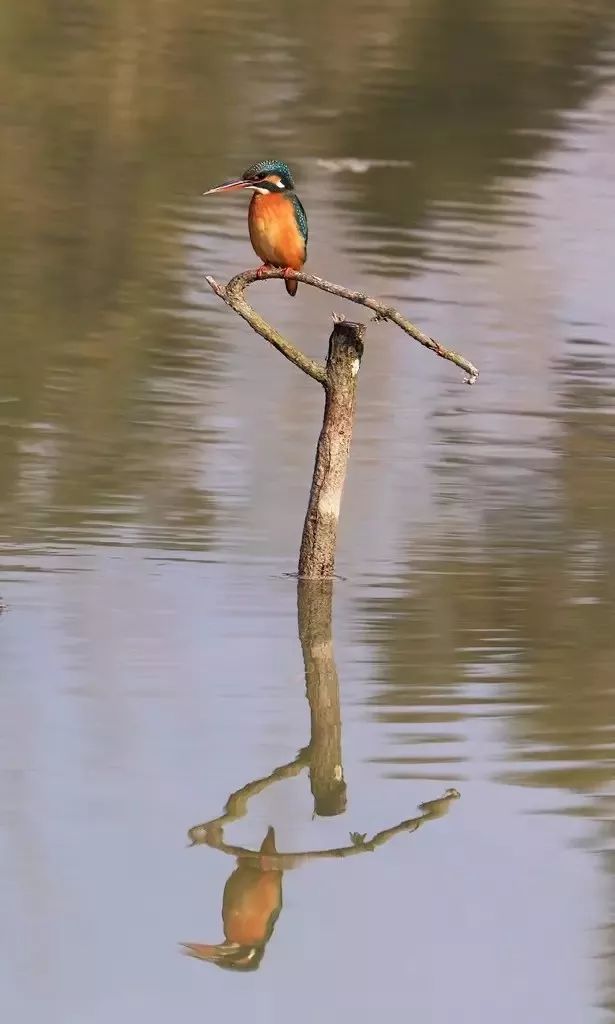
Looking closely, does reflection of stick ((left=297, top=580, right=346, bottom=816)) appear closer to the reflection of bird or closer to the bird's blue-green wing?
the reflection of bird

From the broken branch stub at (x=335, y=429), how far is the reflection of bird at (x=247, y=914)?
301 cm

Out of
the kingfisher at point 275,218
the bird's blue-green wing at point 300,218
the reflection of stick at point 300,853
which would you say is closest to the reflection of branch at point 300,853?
the reflection of stick at point 300,853

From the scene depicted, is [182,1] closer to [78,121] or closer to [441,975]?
[78,121]

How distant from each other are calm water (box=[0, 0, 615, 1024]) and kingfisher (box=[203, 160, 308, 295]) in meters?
1.53

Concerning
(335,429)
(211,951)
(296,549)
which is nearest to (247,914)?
(211,951)

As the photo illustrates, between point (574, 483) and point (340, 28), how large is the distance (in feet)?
49.4

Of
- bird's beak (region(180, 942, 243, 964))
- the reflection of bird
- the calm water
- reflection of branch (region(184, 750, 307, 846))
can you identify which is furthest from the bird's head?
bird's beak (region(180, 942, 243, 964))

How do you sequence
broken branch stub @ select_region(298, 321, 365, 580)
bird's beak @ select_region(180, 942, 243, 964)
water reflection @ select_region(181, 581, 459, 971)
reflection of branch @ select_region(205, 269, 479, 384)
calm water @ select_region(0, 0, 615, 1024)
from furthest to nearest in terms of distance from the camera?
broken branch stub @ select_region(298, 321, 365, 580)
reflection of branch @ select_region(205, 269, 479, 384)
calm water @ select_region(0, 0, 615, 1024)
water reflection @ select_region(181, 581, 459, 971)
bird's beak @ select_region(180, 942, 243, 964)

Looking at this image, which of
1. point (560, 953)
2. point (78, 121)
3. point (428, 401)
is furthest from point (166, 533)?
point (78, 121)

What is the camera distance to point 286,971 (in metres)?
5.88

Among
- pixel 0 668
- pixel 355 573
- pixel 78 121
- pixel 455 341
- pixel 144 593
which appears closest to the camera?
pixel 0 668

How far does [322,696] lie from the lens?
8.45 m

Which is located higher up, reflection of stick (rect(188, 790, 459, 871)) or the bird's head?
the bird's head

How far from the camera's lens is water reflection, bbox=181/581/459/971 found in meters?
6.04
